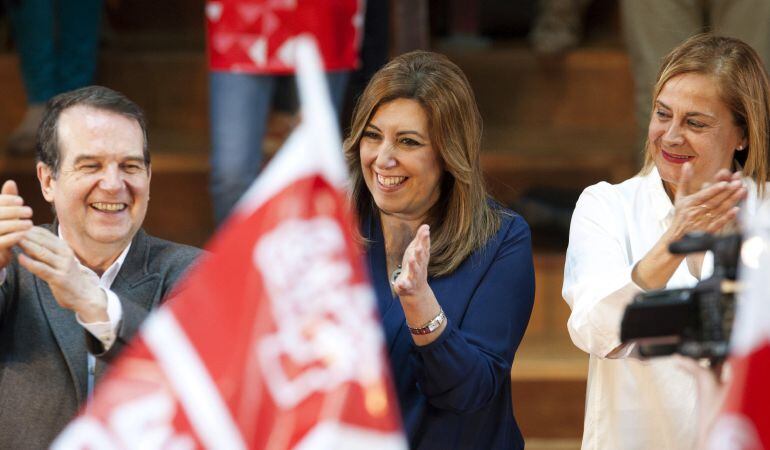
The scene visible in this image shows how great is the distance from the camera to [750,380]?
1.46 metres

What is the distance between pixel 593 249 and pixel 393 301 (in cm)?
36

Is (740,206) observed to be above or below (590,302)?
above

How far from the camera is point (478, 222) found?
241 cm

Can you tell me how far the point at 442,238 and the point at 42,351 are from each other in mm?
707

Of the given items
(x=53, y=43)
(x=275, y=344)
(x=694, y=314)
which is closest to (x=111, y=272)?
(x=275, y=344)

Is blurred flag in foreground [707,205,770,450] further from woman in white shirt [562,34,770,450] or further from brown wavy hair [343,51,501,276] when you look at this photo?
brown wavy hair [343,51,501,276]

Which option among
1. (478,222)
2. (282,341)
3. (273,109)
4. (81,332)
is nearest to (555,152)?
(273,109)

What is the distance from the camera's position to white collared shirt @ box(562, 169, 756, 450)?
2268mm

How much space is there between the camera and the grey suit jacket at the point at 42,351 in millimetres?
2160

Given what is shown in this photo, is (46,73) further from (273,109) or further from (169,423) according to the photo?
(169,423)

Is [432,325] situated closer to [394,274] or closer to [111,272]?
[394,274]

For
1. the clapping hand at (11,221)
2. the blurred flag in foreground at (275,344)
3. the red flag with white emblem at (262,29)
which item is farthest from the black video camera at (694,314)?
the red flag with white emblem at (262,29)

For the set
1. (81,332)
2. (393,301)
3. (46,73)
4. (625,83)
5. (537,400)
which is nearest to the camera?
(81,332)

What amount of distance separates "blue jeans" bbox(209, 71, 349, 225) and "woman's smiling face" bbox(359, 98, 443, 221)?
1195mm
